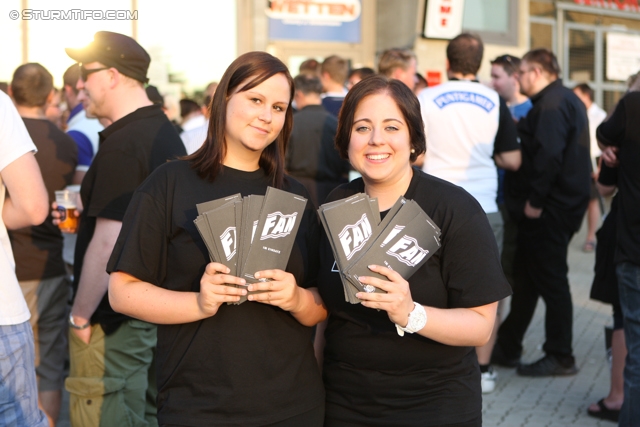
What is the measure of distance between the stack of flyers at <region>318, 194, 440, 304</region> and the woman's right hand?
0.30 meters

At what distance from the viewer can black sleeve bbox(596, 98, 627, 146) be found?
12.4 ft

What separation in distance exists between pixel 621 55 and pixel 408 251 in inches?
572

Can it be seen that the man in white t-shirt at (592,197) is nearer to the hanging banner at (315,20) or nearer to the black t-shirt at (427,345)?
the hanging banner at (315,20)

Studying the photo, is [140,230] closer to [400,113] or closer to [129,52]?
[400,113]

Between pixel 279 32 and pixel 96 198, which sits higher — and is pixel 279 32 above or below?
above

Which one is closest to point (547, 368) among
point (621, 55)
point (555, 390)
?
point (555, 390)

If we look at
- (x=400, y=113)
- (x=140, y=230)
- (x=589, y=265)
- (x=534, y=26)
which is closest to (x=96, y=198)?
(x=140, y=230)

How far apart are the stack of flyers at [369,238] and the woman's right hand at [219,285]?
0.97ft

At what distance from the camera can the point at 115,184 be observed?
326 cm

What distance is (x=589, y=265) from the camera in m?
9.62

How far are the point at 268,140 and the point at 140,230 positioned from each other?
518mm

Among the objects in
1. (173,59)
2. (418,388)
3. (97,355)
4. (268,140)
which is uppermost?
(173,59)

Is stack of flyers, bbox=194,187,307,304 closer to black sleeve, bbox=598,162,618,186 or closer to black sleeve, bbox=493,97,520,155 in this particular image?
black sleeve, bbox=598,162,618,186

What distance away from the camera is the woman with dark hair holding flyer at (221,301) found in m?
2.28
